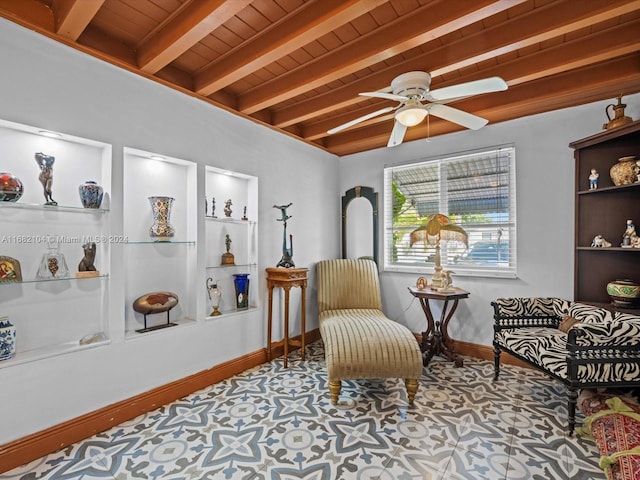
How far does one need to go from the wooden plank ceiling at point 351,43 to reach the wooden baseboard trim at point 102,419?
7.84 ft

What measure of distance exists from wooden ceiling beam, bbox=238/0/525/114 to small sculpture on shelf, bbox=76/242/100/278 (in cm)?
180

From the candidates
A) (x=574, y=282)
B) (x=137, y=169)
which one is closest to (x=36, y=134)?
(x=137, y=169)

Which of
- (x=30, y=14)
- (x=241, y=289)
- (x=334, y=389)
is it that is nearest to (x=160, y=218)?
(x=241, y=289)

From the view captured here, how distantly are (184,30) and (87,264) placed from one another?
5.41ft

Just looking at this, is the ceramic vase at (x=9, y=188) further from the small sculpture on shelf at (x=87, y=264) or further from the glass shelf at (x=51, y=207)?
the small sculpture on shelf at (x=87, y=264)

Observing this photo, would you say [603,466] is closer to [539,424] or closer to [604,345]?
[539,424]

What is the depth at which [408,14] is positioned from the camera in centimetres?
192

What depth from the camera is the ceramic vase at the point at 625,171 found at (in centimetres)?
235

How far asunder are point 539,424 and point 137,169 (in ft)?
11.5

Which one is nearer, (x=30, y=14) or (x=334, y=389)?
(x=30, y=14)

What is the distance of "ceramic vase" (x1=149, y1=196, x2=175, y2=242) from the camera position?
251cm

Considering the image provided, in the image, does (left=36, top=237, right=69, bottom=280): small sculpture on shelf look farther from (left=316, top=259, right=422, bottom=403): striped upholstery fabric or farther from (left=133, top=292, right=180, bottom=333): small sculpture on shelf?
(left=316, top=259, right=422, bottom=403): striped upholstery fabric

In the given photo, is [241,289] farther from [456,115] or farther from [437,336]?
[456,115]

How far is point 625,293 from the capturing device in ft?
7.78
